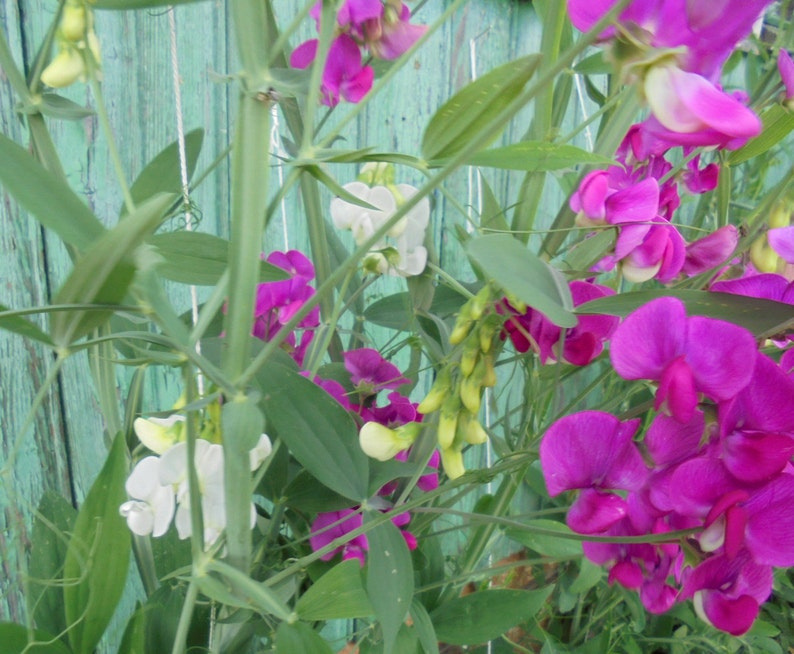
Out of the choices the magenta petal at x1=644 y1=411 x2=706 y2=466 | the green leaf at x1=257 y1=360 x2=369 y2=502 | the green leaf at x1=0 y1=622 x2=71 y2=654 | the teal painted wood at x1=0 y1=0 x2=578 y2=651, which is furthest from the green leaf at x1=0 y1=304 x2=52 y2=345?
the teal painted wood at x1=0 y1=0 x2=578 y2=651

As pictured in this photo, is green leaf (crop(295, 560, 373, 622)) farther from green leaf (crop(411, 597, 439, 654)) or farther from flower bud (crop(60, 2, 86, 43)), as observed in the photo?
flower bud (crop(60, 2, 86, 43))

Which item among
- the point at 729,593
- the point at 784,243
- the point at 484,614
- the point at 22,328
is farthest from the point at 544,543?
the point at 22,328

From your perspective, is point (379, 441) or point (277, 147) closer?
point (379, 441)

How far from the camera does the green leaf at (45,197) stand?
12.4 inches

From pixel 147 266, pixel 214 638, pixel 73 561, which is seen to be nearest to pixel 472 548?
pixel 214 638

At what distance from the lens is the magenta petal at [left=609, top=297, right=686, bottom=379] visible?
365mm

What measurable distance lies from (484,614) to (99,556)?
377 millimetres

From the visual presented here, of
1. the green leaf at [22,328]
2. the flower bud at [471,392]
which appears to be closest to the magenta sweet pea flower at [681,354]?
the flower bud at [471,392]

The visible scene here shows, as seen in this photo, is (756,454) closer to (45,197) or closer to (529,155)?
(529,155)

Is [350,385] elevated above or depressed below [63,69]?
below

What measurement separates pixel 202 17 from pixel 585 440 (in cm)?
85

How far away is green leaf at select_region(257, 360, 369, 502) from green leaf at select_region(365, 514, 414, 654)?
4 centimetres

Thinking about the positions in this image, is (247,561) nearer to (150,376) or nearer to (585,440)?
(585,440)

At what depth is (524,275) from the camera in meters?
0.32
